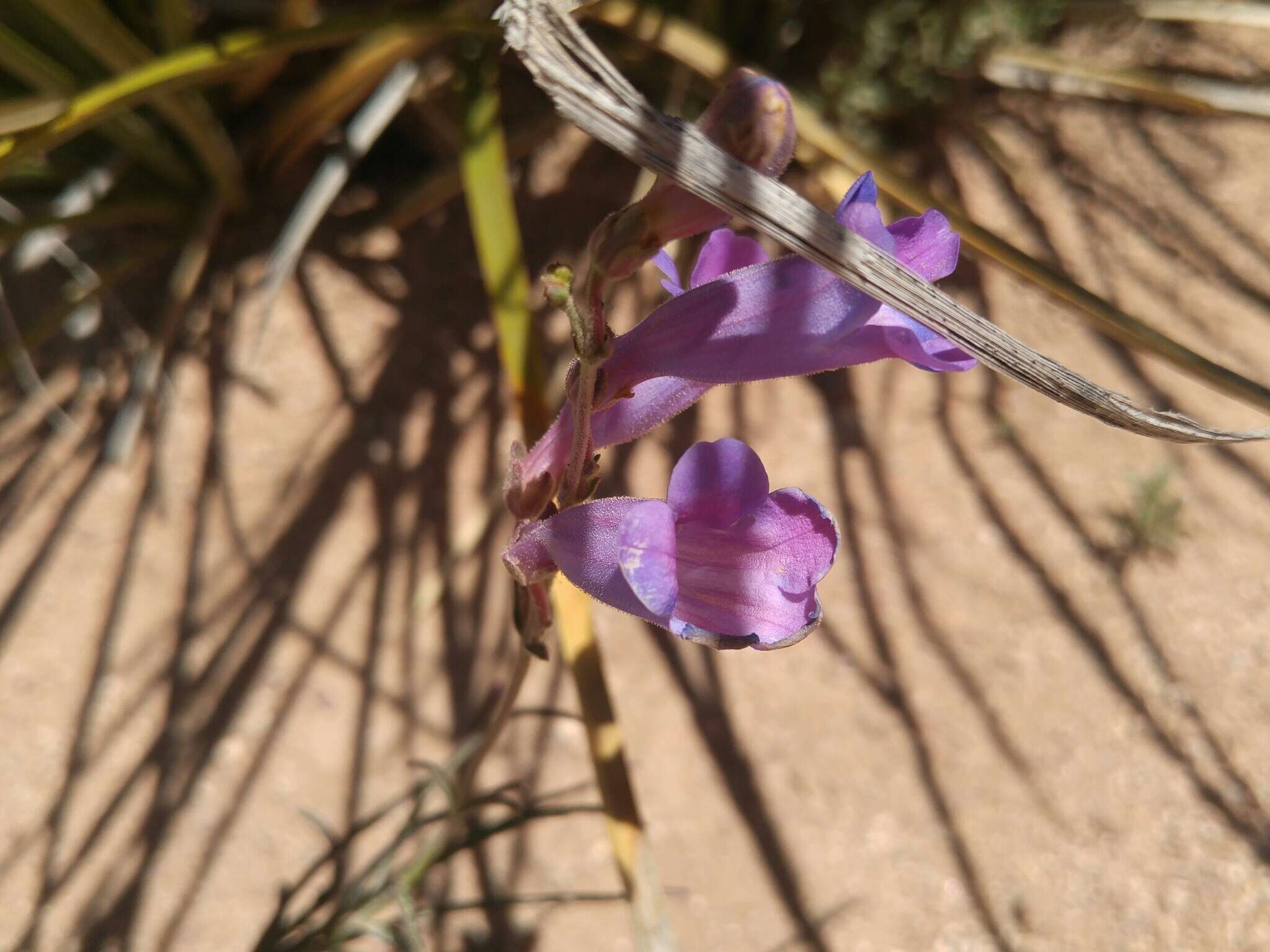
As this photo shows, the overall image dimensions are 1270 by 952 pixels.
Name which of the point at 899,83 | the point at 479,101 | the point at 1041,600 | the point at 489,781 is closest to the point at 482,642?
the point at 489,781

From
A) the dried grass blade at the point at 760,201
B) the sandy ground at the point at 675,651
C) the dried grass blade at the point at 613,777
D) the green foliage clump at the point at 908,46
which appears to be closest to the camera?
the dried grass blade at the point at 760,201

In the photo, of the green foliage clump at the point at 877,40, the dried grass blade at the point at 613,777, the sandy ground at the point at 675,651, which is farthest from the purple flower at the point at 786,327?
the green foliage clump at the point at 877,40

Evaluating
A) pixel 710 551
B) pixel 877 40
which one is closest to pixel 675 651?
pixel 710 551

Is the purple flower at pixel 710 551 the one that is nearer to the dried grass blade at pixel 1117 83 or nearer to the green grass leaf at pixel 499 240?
the green grass leaf at pixel 499 240

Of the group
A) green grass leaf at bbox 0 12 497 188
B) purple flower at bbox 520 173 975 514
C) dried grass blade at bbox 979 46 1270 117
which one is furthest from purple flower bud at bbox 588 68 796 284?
dried grass blade at bbox 979 46 1270 117

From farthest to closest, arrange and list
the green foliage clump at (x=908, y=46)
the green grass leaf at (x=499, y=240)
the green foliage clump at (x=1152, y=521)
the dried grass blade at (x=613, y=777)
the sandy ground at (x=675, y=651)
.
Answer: the green foliage clump at (x=908, y=46) → the green foliage clump at (x=1152, y=521) → the sandy ground at (x=675, y=651) → the green grass leaf at (x=499, y=240) → the dried grass blade at (x=613, y=777)

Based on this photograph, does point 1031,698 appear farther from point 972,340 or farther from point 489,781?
point 972,340
